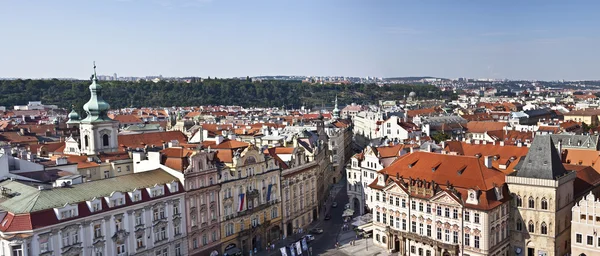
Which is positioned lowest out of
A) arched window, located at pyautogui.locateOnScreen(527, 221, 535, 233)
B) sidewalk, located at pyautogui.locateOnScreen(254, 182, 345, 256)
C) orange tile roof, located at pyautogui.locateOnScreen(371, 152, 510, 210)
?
sidewalk, located at pyautogui.locateOnScreen(254, 182, 345, 256)

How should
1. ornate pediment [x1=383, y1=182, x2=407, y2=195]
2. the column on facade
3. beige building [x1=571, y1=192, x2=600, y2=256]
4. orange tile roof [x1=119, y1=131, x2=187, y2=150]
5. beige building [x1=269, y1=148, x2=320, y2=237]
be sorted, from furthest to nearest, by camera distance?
orange tile roof [x1=119, y1=131, x2=187, y2=150] → beige building [x1=269, y1=148, x2=320, y2=237] → ornate pediment [x1=383, y1=182, x2=407, y2=195] → beige building [x1=571, y1=192, x2=600, y2=256] → the column on facade

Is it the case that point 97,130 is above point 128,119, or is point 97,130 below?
above


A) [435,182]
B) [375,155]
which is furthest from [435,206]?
[375,155]

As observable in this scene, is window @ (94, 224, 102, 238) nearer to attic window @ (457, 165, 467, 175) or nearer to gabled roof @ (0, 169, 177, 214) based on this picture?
gabled roof @ (0, 169, 177, 214)

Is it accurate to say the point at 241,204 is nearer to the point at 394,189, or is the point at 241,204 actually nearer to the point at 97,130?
the point at 394,189

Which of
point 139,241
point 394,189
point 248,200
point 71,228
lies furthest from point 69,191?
point 394,189

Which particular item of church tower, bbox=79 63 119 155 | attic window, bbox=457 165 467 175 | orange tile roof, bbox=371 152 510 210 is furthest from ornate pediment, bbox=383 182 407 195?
church tower, bbox=79 63 119 155

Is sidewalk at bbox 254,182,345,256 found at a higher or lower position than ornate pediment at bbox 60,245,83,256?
lower
